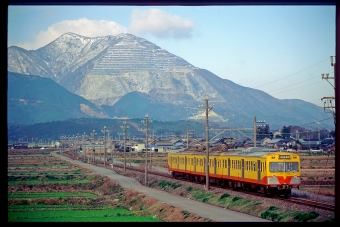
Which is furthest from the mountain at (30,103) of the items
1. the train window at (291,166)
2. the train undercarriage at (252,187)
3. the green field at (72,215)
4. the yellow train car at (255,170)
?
the train window at (291,166)

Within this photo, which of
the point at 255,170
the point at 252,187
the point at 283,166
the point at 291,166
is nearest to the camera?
the point at 283,166

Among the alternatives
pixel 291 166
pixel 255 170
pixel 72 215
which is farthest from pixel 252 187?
pixel 72 215

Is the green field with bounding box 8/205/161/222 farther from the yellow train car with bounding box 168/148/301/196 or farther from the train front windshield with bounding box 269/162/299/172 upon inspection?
the train front windshield with bounding box 269/162/299/172

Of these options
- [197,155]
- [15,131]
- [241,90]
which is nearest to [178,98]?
[241,90]

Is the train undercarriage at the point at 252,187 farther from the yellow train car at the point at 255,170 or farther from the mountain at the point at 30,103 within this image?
the mountain at the point at 30,103

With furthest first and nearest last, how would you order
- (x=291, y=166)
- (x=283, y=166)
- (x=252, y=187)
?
1. (x=252, y=187)
2. (x=291, y=166)
3. (x=283, y=166)

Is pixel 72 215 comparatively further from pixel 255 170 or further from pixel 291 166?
pixel 291 166

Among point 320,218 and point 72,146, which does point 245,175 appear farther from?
point 72,146

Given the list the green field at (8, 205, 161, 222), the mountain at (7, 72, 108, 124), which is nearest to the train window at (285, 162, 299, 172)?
the green field at (8, 205, 161, 222)
